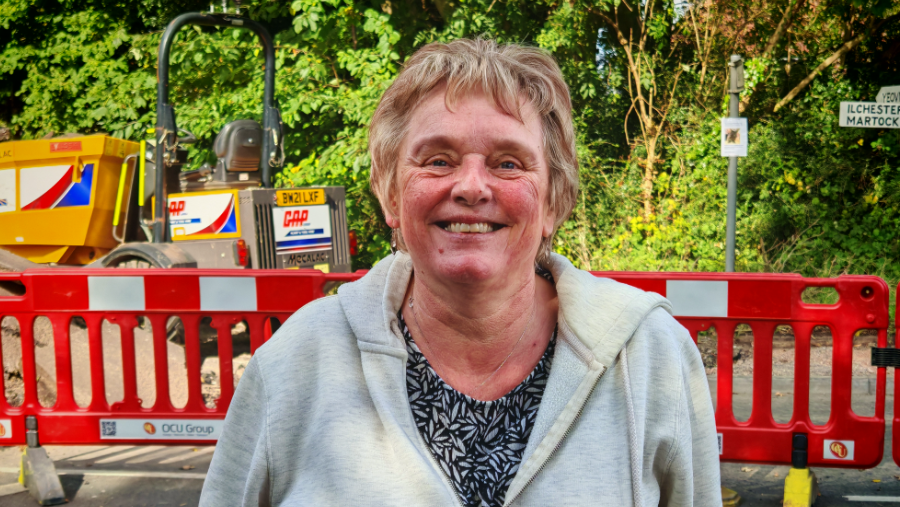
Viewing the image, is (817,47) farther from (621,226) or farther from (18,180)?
(18,180)

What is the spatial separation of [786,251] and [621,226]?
2.18 metres

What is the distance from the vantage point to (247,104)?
11141mm

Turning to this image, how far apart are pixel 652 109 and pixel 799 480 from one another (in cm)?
900

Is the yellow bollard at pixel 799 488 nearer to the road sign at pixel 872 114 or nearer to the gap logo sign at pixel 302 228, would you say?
the road sign at pixel 872 114

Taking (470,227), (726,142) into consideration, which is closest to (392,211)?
(470,227)

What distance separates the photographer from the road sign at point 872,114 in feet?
25.6

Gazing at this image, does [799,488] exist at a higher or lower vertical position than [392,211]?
lower

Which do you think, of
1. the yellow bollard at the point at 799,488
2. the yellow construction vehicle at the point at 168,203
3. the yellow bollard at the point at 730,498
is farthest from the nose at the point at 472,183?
the yellow construction vehicle at the point at 168,203

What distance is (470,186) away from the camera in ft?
5.17

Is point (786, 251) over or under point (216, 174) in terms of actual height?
under

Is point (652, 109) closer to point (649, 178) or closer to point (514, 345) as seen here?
point (649, 178)

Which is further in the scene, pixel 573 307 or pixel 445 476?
pixel 573 307

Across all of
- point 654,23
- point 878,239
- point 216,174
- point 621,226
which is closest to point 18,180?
point 216,174

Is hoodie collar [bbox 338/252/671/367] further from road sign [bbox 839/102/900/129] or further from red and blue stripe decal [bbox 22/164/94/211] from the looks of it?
red and blue stripe decal [bbox 22/164/94/211]
